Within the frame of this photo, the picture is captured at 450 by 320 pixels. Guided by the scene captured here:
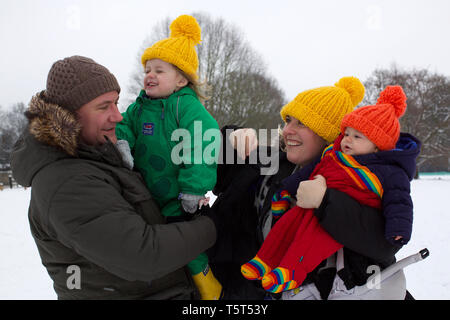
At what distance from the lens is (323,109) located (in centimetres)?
179

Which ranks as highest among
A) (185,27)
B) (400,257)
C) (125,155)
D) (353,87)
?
(185,27)

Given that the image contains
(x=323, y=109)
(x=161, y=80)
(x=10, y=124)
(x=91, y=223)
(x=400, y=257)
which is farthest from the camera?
(x=10, y=124)

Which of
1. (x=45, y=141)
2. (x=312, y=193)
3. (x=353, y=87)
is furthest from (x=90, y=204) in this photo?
(x=353, y=87)

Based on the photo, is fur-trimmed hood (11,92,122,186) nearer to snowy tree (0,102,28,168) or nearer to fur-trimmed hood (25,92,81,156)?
fur-trimmed hood (25,92,81,156)

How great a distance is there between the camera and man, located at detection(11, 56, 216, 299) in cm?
125

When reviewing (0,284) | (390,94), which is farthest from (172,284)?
(0,284)

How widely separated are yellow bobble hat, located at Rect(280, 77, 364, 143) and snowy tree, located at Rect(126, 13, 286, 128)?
55.2ft

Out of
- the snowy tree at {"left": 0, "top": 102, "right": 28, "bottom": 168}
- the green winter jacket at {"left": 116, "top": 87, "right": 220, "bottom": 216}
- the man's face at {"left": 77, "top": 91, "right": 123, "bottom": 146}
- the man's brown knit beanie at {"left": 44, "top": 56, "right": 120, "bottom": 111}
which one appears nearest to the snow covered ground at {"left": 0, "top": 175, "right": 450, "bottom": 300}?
the green winter jacket at {"left": 116, "top": 87, "right": 220, "bottom": 216}

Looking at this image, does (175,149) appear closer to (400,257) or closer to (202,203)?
(202,203)

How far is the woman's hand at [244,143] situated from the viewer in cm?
201

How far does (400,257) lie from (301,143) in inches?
203

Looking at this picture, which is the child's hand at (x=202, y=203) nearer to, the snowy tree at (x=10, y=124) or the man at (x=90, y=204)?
the man at (x=90, y=204)
